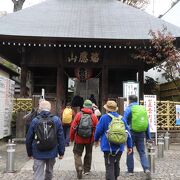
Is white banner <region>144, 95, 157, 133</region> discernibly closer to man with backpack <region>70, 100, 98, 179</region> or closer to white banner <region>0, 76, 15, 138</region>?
white banner <region>0, 76, 15, 138</region>

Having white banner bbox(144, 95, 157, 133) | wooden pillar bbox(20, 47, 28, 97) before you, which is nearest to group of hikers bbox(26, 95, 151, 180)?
white banner bbox(144, 95, 157, 133)

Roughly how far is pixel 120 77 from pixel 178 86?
3.26 m

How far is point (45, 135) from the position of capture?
20.0ft

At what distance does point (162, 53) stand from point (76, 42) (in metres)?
3.94

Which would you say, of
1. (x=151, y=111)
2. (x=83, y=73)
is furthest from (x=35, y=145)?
(x=83, y=73)

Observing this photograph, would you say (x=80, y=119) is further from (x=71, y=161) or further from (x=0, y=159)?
(x=0, y=159)

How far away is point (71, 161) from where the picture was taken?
35.0ft

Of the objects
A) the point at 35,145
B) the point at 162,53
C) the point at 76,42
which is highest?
the point at 76,42

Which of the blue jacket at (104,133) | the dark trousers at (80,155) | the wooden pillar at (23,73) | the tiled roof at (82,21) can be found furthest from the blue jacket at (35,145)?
the wooden pillar at (23,73)

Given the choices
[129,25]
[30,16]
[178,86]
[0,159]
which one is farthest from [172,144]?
[30,16]

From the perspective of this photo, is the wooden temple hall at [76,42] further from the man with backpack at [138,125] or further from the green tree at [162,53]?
the man with backpack at [138,125]

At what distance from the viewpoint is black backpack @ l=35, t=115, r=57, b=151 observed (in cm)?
610

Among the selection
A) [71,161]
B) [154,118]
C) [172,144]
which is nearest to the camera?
[71,161]

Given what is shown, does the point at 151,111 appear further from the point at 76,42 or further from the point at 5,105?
the point at 5,105
